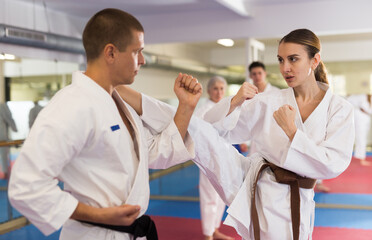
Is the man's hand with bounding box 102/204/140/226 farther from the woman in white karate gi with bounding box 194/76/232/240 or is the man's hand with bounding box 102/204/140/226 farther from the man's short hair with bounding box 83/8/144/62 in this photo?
the woman in white karate gi with bounding box 194/76/232/240

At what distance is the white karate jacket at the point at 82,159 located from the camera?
4.17ft

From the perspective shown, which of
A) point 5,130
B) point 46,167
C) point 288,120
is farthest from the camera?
point 5,130

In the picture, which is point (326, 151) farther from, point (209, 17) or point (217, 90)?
point (209, 17)

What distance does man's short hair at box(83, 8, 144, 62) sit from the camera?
1.46 m

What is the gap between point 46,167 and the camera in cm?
128

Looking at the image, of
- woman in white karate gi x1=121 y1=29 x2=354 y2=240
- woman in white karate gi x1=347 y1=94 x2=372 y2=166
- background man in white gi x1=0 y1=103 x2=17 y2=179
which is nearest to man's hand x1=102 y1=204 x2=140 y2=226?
woman in white karate gi x1=121 y1=29 x2=354 y2=240

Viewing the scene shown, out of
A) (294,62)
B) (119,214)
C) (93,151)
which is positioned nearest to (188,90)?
(93,151)

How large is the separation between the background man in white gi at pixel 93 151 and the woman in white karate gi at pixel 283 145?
16.6 inches

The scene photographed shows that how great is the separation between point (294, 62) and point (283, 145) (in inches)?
17.3

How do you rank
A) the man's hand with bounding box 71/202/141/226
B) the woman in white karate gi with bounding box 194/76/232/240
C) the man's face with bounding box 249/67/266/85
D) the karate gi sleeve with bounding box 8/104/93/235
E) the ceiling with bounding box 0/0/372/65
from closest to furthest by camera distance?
the karate gi sleeve with bounding box 8/104/93/235 → the man's hand with bounding box 71/202/141/226 → the woman in white karate gi with bounding box 194/76/232/240 → the man's face with bounding box 249/67/266/85 → the ceiling with bounding box 0/0/372/65

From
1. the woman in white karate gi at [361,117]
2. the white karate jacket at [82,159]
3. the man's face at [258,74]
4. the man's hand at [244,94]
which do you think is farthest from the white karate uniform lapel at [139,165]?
the woman in white karate gi at [361,117]

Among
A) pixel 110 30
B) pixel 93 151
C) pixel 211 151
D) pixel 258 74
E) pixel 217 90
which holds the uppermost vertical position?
pixel 110 30

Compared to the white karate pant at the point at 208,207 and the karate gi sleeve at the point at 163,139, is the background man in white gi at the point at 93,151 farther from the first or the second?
the white karate pant at the point at 208,207

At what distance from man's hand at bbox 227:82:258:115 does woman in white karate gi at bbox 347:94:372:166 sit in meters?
7.68
